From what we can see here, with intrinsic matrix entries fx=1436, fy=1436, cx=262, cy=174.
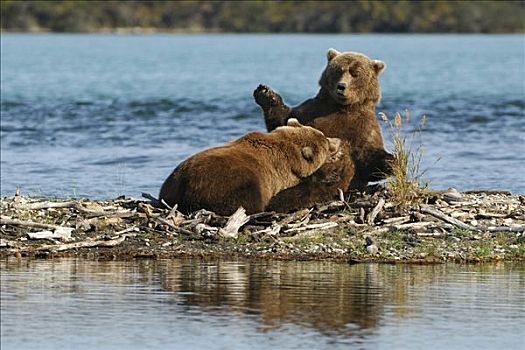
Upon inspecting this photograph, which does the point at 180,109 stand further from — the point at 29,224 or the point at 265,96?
the point at 29,224

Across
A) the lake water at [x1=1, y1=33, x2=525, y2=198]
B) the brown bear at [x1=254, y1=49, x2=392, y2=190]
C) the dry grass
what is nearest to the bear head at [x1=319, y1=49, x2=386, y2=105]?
the brown bear at [x1=254, y1=49, x2=392, y2=190]

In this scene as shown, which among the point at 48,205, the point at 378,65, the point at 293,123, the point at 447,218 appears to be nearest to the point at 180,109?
the point at 378,65

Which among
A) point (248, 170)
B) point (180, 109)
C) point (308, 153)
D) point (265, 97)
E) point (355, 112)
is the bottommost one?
point (248, 170)

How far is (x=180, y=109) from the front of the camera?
114ft

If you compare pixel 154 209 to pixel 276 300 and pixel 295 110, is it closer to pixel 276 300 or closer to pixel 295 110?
pixel 295 110

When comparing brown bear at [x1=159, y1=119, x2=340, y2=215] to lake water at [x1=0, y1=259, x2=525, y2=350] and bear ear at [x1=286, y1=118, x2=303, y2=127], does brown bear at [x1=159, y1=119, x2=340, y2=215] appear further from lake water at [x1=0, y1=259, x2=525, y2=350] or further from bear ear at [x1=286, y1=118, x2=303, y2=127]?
lake water at [x1=0, y1=259, x2=525, y2=350]

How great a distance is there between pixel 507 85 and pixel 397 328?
1653 inches

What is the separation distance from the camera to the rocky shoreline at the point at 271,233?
11.1 meters

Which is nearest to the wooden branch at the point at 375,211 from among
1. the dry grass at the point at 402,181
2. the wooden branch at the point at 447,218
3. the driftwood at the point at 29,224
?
the dry grass at the point at 402,181

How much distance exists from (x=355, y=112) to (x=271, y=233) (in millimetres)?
2120

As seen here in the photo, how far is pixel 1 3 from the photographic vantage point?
104125 millimetres

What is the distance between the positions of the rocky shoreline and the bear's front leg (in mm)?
1317

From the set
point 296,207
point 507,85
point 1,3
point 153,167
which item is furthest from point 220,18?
point 296,207

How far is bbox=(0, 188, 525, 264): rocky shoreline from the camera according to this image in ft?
36.6
